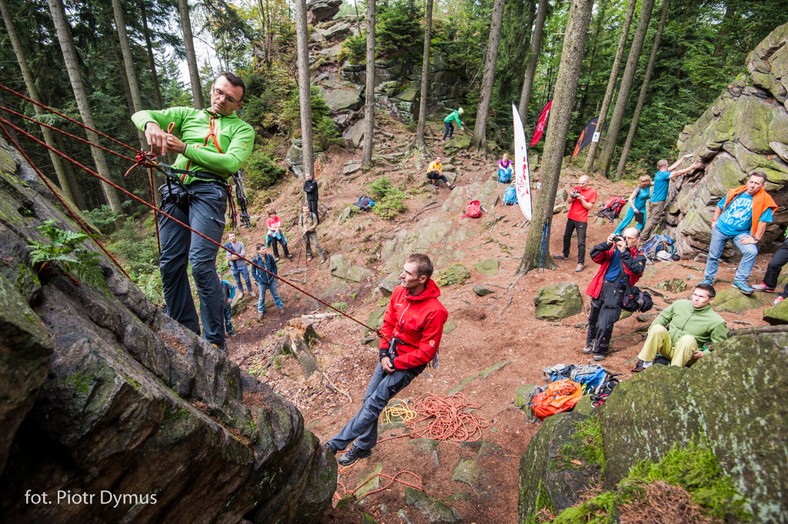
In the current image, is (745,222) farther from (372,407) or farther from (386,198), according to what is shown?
(386,198)

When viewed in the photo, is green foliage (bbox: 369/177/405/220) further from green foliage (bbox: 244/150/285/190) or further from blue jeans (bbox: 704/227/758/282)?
blue jeans (bbox: 704/227/758/282)

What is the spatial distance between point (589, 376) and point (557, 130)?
5.89m

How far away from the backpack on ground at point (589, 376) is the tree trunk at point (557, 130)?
4678mm

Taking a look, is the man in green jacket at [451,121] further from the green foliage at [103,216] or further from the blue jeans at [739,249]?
the green foliage at [103,216]

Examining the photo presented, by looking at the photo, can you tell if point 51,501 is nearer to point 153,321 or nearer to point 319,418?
point 153,321

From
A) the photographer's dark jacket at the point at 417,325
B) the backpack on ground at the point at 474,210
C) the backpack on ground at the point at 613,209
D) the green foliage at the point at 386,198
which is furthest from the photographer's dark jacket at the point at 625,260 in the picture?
the green foliage at the point at 386,198

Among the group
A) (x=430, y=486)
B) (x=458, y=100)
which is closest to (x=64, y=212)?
(x=430, y=486)

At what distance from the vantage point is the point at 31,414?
1417mm

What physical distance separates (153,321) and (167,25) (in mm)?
25255

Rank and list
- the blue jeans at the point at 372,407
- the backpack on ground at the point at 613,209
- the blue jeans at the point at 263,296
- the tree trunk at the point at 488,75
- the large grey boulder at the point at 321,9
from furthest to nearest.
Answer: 1. the large grey boulder at the point at 321,9
2. the tree trunk at the point at 488,75
3. the backpack on ground at the point at 613,209
4. the blue jeans at the point at 263,296
5. the blue jeans at the point at 372,407

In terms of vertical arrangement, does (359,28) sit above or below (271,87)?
above

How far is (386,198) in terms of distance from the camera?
16141 mm

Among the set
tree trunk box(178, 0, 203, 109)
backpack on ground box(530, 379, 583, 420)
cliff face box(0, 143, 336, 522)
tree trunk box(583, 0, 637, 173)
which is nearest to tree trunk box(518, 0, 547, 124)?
tree trunk box(583, 0, 637, 173)

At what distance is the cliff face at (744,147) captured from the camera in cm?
841
